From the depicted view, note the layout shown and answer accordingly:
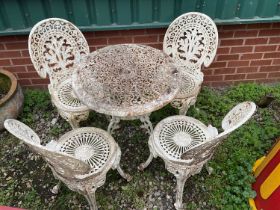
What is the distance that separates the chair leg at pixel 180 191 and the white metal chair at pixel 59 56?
3.93ft

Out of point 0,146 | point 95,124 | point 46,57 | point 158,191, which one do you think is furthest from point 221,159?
point 0,146

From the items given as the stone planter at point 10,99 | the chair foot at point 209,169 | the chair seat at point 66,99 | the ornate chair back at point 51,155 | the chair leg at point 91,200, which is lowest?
the chair foot at point 209,169

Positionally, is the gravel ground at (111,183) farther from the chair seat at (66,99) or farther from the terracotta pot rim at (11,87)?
the chair seat at (66,99)

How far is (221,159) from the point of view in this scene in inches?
128

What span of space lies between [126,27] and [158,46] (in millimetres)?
530

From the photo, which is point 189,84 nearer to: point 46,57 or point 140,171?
point 140,171

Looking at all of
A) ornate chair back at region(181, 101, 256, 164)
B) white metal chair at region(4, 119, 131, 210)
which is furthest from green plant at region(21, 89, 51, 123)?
ornate chair back at region(181, 101, 256, 164)

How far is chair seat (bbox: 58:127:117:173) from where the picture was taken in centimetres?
257

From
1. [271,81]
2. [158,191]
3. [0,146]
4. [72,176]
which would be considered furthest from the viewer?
[271,81]

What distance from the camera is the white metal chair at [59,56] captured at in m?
3.06

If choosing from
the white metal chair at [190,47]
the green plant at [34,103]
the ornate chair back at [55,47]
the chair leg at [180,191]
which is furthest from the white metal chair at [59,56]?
the chair leg at [180,191]

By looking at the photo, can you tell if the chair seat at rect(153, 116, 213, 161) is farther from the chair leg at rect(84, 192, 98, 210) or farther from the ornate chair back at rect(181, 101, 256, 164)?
the chair leg at rect(84, 192, 98, 210)

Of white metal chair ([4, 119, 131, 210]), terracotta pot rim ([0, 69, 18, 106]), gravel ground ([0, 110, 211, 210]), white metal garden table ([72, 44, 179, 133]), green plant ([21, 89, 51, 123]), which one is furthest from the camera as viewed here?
green plant ([21, 89, 51, 123])

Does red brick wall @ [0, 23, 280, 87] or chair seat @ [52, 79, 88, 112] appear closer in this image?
chair seat @ [52, 79, 88, 112]
